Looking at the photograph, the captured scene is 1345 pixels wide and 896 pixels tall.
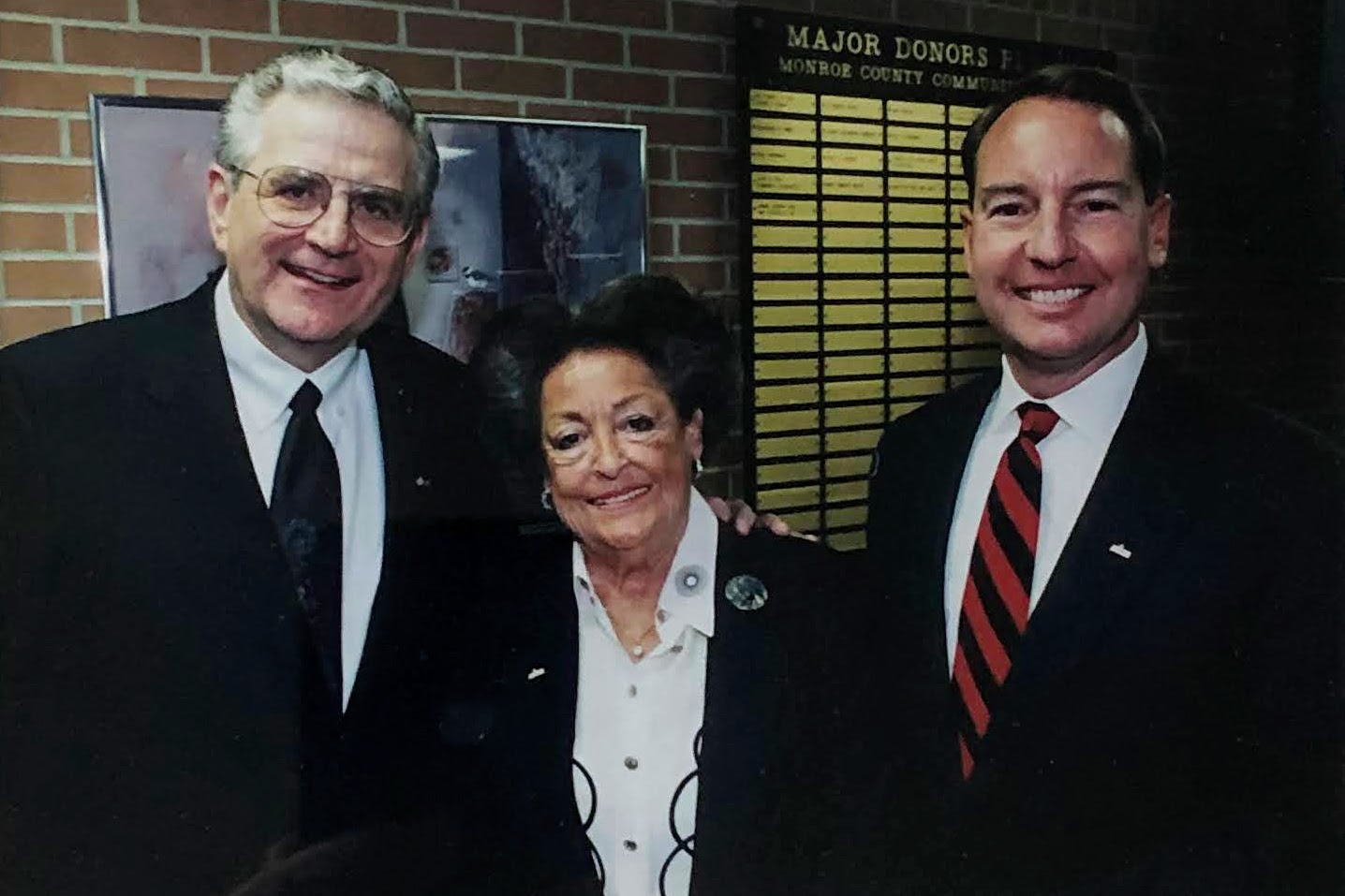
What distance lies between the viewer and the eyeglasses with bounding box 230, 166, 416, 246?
3.03ft

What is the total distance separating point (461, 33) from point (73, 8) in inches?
14.0

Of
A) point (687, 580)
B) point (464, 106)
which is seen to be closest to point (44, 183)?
point (464, 106)

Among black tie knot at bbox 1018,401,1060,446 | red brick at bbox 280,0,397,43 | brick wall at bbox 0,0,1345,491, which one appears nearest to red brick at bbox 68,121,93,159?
brick wall at bbox 0,0,1345,491

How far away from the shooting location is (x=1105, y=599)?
105cm

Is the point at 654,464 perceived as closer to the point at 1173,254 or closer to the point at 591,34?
the point at 591,34

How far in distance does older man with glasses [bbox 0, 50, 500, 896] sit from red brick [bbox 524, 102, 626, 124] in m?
0.16

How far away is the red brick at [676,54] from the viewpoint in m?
1.17

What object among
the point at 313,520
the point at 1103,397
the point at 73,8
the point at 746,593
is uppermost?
the point at 73,8

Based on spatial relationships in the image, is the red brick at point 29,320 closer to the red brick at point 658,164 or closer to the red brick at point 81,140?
the red brick at point 81,140

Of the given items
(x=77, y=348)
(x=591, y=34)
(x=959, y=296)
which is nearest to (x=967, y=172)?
(x=959, y=296)

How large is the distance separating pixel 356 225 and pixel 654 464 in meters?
0.38

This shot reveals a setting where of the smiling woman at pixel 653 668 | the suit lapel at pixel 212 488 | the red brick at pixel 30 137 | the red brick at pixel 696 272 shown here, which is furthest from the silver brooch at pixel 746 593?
the red brick at pixel 30 137

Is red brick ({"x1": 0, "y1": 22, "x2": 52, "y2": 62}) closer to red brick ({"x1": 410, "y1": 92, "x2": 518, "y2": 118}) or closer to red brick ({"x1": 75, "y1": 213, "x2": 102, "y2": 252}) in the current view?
red brick ({"x1": 75, "y1": 213, "x2": 102, "y2": 252})

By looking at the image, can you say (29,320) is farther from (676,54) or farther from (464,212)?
(676,54)
